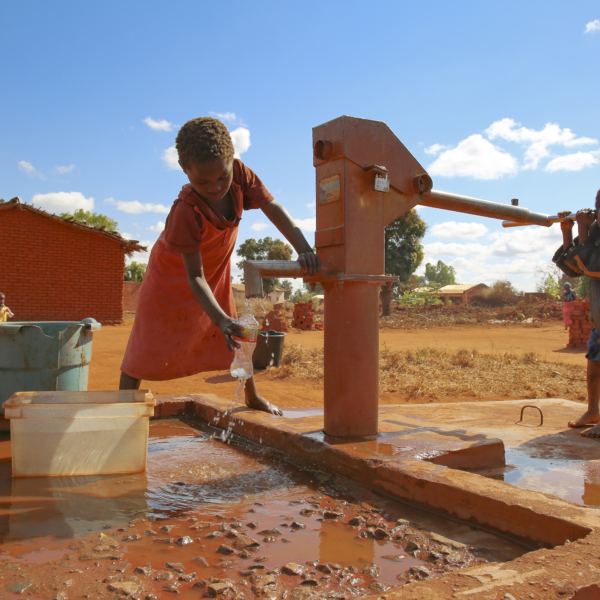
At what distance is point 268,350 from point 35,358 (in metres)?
4.37

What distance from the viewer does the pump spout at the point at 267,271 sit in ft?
6.89

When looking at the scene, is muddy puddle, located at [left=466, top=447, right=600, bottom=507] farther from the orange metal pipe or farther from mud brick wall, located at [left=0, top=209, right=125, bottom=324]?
mud brick wall, located at [left=0, top=209, right=125, bottom=324]

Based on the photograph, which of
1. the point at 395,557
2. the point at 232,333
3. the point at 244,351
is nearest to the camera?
the point at 395,557

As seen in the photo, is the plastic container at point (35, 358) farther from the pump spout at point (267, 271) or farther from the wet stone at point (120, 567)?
the wet stone at point (120, 567)

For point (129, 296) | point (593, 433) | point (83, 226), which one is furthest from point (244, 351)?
point (129, 296)

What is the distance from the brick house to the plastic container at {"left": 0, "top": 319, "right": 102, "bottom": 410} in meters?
9.41

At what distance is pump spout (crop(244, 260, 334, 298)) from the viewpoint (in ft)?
6.89

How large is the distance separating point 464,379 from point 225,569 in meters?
5.32

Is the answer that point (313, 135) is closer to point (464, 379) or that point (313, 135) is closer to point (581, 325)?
→ point (464, 379)

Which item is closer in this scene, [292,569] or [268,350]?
[292,569]

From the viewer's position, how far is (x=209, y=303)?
220 centimetres

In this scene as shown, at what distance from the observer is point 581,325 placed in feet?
34.9

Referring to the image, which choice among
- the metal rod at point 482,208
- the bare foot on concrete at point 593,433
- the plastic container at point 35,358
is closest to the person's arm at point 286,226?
the metal rod at point 482,208

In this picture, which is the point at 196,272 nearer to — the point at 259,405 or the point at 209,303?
the point at 209,303
